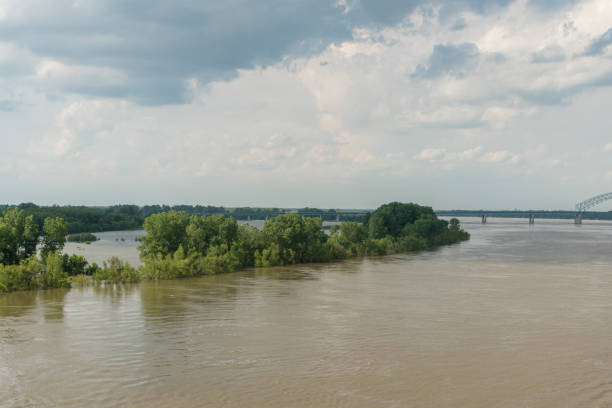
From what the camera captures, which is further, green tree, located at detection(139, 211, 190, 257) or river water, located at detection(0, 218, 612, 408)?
green tree, located at detection(139, 211, 190, 257)

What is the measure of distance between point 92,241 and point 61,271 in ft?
200

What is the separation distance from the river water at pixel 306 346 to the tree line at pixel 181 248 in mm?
2230

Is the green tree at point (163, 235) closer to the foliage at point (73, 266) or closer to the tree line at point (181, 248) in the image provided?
the tree line at point (181, 248)

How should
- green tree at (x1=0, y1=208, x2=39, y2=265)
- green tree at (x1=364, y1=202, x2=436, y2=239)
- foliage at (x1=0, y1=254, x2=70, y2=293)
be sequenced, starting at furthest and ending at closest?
green tree at (x1=364, y1=202, x2=436, y2=239) → green tree at (x1=0, y1=208, x2=39, y2=265) → foliage at (x1=0, y1=254, x2=70, y2=293)

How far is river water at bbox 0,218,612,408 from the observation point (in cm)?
1452

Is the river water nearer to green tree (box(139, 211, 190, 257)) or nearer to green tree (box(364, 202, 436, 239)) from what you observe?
green tree (box(139, 211, 190, 257))

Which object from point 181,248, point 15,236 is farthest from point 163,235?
point 15,236

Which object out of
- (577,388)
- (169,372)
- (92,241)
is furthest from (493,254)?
(92,241)

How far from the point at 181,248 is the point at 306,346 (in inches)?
948

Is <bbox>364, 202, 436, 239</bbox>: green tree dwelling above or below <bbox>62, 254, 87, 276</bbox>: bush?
above

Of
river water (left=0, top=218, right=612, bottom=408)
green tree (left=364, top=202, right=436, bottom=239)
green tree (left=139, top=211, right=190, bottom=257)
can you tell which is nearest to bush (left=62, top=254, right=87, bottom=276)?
river water (left=0, top=218, right=612, bottom=408)

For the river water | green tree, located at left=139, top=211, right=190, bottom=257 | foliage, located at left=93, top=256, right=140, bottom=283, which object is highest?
green tree, located at left=139, top=211, right=190, bottom=257

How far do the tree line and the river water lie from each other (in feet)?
7.32

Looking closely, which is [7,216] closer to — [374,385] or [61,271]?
[61,271]
